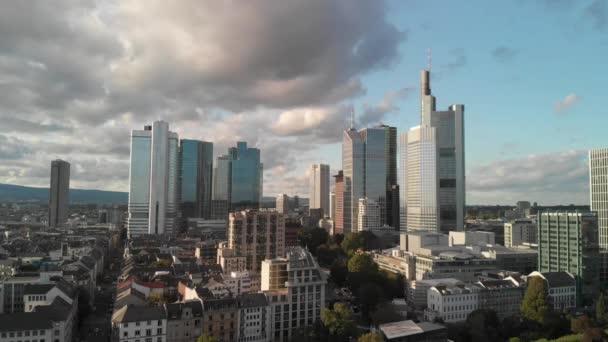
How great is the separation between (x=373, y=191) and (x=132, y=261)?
9890 cm

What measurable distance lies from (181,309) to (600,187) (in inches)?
3169

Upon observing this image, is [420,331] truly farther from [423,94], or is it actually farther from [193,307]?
[423,94]

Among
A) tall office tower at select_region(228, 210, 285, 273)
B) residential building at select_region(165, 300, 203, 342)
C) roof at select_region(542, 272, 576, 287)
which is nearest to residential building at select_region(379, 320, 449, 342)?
residential building at select_region(165, 300, 203, 342)

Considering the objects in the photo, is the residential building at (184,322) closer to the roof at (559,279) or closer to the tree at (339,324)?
the tree at (339,324)

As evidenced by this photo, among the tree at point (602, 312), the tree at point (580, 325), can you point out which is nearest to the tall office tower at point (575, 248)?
the tree at point (602, 312)

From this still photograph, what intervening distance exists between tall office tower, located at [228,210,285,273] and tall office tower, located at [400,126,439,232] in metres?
72.3

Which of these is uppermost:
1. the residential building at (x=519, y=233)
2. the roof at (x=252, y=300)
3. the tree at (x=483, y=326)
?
the residential building at (x=519, y=233)

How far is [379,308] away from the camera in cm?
6006

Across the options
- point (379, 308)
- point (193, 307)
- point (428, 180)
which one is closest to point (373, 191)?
point (428, 180)

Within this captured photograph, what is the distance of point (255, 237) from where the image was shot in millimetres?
89625

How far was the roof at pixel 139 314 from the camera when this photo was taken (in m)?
49.7

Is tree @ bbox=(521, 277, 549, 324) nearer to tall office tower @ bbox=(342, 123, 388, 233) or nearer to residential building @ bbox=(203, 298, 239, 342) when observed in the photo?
residential building @ bbox=(203, 298, 239, 342)

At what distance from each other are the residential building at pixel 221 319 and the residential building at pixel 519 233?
10177 centimetres

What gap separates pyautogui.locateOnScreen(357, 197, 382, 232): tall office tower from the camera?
162 meters
